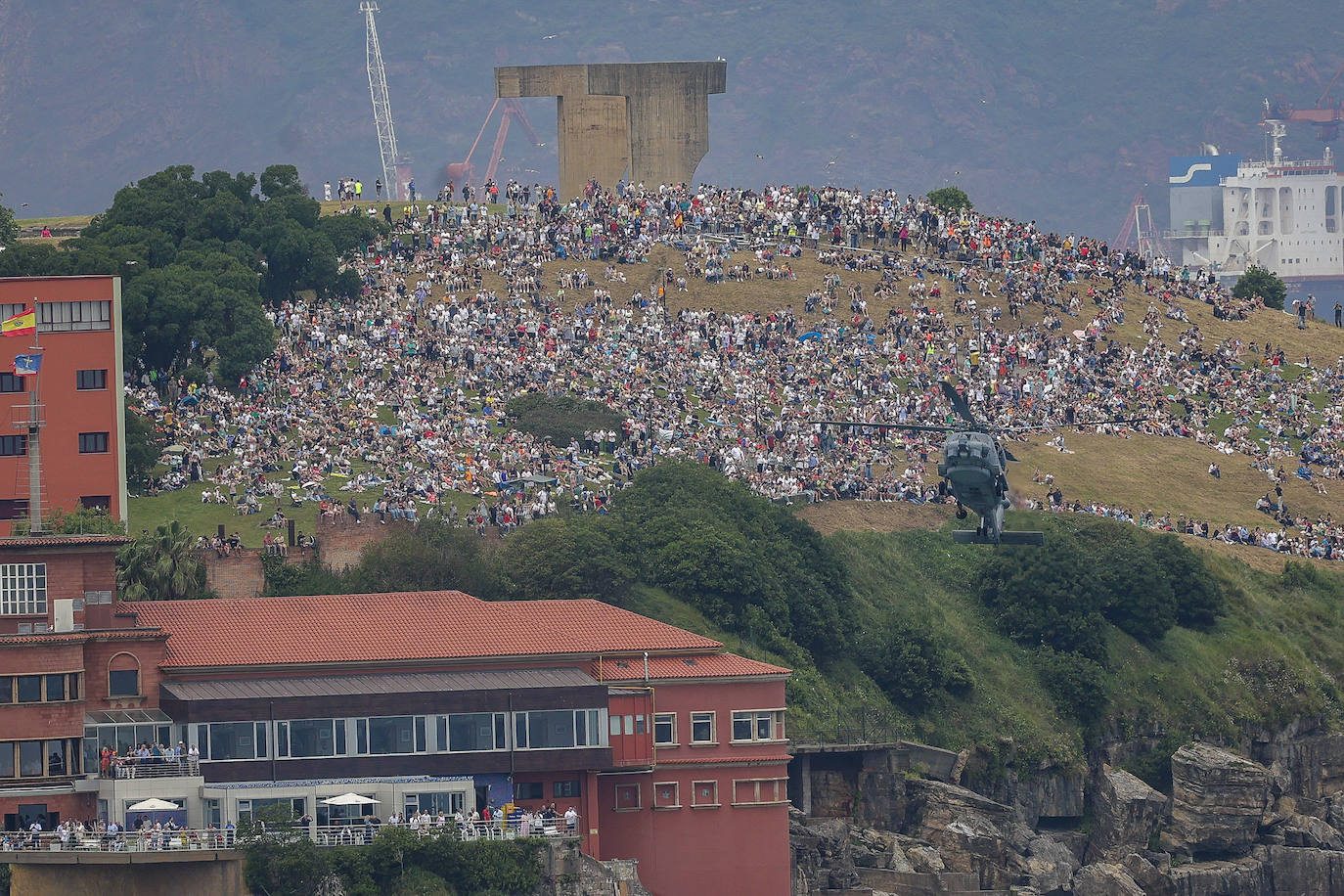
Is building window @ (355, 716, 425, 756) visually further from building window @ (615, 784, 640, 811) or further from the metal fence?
building window @ (615, 784, 640, 811)

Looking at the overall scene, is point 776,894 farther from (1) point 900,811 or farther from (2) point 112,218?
(2) point 112,218

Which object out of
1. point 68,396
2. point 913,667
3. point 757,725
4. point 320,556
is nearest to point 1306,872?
point 913,667

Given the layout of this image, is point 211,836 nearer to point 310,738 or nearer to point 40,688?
point 310,738

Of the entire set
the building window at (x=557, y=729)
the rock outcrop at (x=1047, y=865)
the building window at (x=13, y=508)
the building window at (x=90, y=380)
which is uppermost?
the building window at (x=90, y=380)

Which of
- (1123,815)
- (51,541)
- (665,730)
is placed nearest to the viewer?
(51,541)

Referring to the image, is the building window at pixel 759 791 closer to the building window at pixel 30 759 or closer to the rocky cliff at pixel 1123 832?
the rocky cliff at pixel 1123 832

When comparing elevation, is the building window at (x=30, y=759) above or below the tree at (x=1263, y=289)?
below

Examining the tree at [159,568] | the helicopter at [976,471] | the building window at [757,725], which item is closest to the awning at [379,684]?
the building window at [757,725]
